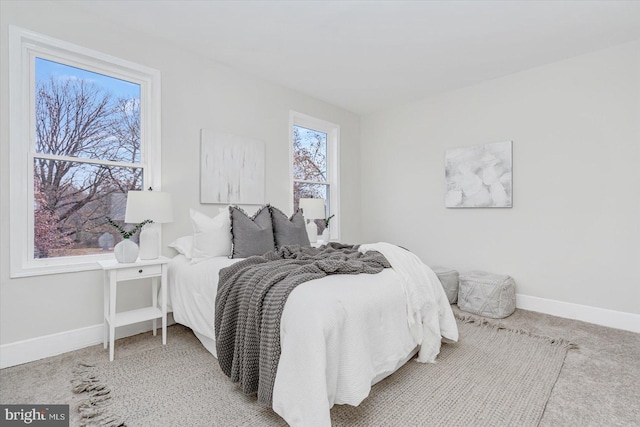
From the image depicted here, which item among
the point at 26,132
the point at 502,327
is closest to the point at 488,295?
the point at 502,327

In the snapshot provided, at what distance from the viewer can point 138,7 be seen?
2410 mm

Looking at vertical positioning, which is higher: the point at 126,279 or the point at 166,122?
the point at 166,122

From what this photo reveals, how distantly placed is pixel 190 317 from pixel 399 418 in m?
1.63

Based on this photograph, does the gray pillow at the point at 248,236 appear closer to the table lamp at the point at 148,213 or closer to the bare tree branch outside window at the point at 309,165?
the table lamp at the point at 148,213

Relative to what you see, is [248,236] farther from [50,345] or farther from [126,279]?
[50,345]

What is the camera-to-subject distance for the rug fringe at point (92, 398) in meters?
1.53

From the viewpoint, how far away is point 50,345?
89.7 inches

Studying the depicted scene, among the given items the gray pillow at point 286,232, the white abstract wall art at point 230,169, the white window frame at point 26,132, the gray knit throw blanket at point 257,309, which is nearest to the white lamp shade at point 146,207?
the white window frame at point 26,132

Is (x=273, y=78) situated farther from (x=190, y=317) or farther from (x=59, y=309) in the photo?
(x=59, y=309)

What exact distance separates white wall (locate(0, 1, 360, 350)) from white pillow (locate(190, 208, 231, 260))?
1.49ft

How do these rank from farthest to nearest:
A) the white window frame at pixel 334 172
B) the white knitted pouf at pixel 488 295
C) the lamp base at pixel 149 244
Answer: the white window frame at pixel 334 172, the white knitted pouf at pixel 488 295, the lamp base at pixel 149 244

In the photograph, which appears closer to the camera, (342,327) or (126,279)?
(342,327)

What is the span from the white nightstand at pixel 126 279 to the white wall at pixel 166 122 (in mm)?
207

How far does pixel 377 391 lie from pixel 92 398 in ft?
5.34
